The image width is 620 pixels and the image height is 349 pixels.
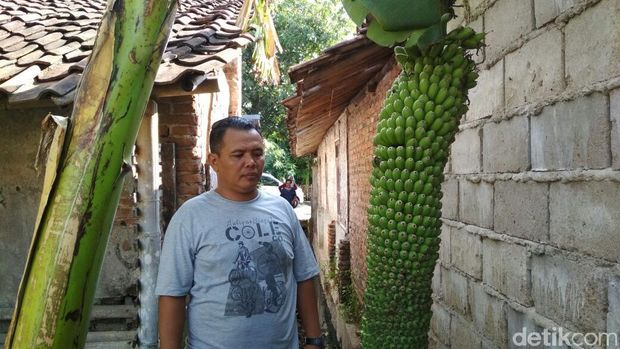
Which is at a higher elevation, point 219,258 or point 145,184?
→ point 145,184

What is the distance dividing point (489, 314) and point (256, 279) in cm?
122

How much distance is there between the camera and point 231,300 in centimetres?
223

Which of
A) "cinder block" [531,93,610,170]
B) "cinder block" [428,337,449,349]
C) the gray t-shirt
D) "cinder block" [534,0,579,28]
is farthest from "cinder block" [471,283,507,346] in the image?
"cinder block" [534,0,579,28]

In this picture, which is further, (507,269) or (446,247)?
(446,247)

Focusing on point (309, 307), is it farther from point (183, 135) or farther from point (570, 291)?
point (183, 135)

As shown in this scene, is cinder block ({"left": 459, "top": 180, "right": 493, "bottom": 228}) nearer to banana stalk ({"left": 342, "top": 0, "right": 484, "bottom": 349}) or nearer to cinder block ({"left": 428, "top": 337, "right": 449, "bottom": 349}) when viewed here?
cinder block ({"left": 428, "top": 337, "right": 449, "bottom": 349})

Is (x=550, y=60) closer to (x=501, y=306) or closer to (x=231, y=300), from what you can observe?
(x=501, y=306)

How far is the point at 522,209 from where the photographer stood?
221 cm

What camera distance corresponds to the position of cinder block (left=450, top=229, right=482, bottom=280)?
8.77ft

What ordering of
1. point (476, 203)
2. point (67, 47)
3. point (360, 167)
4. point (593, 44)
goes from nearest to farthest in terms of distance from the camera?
point (593, 44)
point (476, 203)
point (67, 47)
point (360, 167)

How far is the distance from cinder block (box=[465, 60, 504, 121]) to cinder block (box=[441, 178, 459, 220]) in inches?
17.0

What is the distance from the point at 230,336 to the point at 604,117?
173 centimetres

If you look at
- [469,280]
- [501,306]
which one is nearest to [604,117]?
[501,306]

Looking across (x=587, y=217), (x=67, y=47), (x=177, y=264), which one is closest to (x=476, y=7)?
(x=587, y=217)
